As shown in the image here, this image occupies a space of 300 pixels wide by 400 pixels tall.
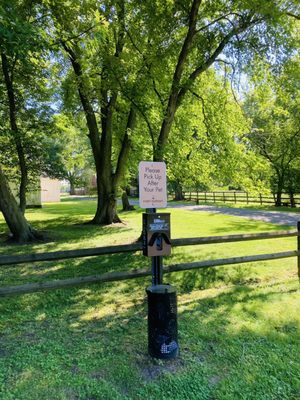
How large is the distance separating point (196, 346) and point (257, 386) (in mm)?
806

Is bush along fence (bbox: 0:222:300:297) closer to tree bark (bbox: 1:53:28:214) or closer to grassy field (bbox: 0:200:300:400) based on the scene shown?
grassy field (bbox: 0:200:300:400)

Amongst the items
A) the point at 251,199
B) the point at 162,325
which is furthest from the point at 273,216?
the point at 162,325

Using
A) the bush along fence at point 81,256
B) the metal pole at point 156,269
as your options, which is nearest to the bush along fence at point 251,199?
the bush along fence at point 81,256

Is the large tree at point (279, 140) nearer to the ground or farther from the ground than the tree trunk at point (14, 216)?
farther from the ground

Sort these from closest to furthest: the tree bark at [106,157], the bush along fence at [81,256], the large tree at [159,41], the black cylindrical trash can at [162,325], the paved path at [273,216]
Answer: the black cylindrical trash can at [162,325] < the bush along fence at [81,256] < the large tree at [159,41] < the tree bark at [106,157] < the paved path at [273,216]

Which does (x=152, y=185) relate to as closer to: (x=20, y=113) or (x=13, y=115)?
(x=13, y=115)

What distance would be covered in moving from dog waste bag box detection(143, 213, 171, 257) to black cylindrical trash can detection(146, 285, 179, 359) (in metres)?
0.41

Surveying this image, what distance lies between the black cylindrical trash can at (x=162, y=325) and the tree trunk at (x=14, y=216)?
719 centimetres

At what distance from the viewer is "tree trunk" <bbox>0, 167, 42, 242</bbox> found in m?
9.19

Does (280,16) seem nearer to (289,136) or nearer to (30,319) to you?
(30,319)

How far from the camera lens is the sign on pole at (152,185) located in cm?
338

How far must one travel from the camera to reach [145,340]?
3654 millimetres

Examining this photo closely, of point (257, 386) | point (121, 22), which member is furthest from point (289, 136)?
point (257, 386)

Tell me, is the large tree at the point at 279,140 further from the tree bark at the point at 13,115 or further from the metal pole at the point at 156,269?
the metal pole at the point at 156,269
